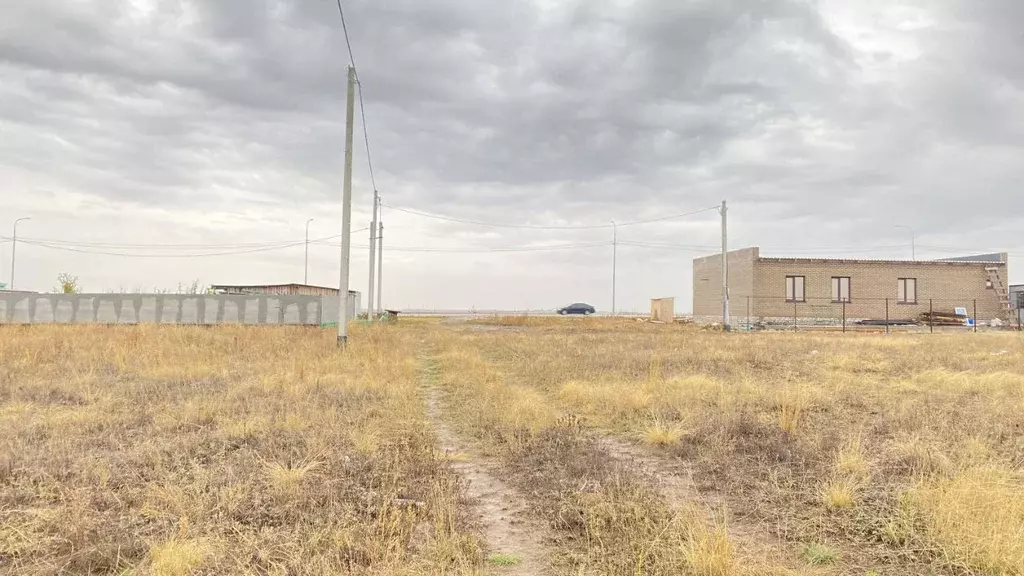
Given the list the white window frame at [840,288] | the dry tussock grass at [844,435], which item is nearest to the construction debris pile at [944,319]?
the white window frame at [840,288]

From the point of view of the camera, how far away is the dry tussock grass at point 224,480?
3781mm

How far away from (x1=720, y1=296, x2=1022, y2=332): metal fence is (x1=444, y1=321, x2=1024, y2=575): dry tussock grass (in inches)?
898

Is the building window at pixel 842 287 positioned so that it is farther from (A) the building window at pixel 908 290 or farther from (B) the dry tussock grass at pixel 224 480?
(B) the dry tussock grass at pixel 224 480

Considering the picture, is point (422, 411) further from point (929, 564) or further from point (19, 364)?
point (19, 364)

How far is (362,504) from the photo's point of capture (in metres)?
4.77

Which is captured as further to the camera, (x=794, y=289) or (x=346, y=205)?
(x=794, y=289)

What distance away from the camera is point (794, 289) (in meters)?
39.8

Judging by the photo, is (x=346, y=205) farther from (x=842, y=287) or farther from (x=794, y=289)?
(x=842, y=287)

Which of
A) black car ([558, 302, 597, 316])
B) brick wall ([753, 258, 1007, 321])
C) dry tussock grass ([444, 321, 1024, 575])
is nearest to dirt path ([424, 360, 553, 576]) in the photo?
dry tussock grass ([444, 321, 1024, 575])

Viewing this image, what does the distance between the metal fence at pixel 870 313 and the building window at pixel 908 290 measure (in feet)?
1.29

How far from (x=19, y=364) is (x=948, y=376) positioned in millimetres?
21488

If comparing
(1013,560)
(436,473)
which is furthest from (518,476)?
(1013,560)

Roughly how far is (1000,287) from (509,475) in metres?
50.9

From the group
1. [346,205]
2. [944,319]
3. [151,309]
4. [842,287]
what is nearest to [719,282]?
[842,287]
